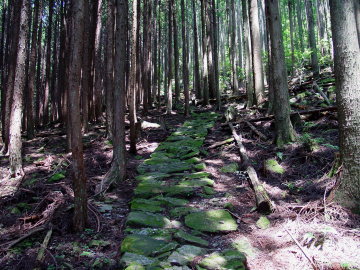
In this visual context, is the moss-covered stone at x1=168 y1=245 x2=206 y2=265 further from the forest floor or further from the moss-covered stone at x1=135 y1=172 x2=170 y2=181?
the moss-covered stone at x1=135 y1=172 x2=170 y2=181

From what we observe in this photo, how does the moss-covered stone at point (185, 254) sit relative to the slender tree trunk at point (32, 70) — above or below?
below

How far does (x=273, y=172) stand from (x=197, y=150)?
8.26ft

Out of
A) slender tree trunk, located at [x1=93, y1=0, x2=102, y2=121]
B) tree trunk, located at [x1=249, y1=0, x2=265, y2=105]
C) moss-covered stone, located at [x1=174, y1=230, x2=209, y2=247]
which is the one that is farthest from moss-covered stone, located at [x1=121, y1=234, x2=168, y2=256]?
slender tree trunk, located at [x1=93, y1=0, x2=102, y2=121]

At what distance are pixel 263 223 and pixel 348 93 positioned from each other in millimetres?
2280

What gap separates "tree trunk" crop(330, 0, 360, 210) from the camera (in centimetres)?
429

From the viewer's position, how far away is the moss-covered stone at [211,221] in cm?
430

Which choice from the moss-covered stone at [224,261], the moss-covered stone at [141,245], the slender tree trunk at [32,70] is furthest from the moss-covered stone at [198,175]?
the slender tree trunk at [32,70]

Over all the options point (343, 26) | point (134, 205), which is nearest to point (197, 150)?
point (134, 205)

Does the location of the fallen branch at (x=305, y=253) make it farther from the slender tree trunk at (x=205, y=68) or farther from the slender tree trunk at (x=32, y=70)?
the slender tree trunk at (x=205, y=68)

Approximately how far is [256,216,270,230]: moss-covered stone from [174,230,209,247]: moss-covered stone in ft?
3.02

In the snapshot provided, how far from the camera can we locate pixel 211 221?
4488 millimetres

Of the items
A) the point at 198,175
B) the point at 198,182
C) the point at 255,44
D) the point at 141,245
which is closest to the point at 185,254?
the point at 141,245

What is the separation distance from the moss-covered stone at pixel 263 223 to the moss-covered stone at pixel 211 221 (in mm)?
343

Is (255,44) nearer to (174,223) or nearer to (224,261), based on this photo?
(174,223)
